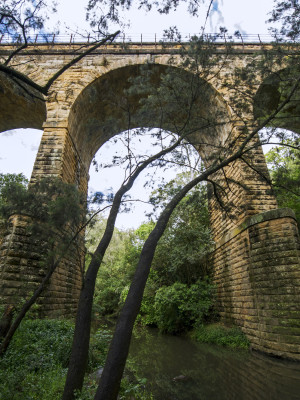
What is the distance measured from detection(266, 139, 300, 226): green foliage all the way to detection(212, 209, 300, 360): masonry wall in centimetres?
78

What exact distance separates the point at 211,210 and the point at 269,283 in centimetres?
506

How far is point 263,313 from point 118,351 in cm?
442

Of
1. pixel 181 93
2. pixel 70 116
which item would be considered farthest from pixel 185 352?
pixel 70 116

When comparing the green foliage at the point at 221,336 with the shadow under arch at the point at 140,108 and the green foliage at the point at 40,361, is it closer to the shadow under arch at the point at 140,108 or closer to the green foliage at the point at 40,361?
the green foliage at the point at 40,361

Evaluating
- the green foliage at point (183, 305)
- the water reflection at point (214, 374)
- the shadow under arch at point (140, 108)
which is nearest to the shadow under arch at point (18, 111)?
the shadow under arch at point (140, 108)

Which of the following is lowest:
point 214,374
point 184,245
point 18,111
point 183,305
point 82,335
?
point 214,374

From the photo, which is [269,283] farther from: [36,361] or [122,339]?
[36,361]

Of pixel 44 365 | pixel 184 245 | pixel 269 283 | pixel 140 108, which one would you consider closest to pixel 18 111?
pixel 140 108

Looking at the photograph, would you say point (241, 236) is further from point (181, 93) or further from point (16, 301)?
point (16, 301)

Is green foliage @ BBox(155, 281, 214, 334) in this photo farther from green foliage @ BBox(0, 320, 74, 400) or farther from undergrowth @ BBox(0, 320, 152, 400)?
green foliage @ BBox(0, 320, 74, 400)

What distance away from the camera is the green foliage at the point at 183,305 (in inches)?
342

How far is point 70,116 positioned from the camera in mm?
8836

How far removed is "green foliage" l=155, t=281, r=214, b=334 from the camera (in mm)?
8695

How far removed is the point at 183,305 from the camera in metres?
8.59
